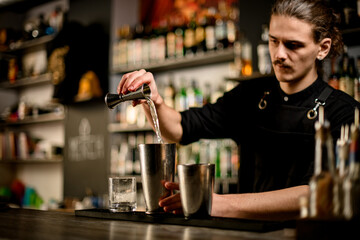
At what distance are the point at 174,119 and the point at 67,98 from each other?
2.59 metres

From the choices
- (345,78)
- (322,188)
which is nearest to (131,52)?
(345,78)

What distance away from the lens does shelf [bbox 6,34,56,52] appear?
4.62 m

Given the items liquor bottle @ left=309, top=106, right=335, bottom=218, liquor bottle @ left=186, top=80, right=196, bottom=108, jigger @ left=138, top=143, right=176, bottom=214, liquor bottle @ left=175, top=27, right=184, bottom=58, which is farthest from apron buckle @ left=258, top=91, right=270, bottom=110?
liquor bottle @ left=175, top=27, right=184, bottom=58

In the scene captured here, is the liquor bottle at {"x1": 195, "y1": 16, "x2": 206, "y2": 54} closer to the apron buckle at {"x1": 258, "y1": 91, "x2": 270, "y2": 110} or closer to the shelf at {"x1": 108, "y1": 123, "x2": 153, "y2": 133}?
the shelf at {"x1": 108, "y1": 123, "x2": 153, "y2": 133}

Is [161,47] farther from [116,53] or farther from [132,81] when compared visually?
[132,81]

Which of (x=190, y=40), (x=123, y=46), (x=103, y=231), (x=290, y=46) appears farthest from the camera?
(x=123, y=46)

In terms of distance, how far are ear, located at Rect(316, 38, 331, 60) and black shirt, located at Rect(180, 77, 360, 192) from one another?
10 cm

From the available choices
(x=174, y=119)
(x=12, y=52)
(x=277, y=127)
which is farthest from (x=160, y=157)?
(x=12, y=52)

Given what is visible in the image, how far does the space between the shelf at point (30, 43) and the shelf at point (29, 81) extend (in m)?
0.36

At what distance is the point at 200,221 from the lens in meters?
1.03

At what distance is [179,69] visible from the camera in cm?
378

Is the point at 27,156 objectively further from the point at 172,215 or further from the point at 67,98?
the point at 172,215

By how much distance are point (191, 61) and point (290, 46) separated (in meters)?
1.90

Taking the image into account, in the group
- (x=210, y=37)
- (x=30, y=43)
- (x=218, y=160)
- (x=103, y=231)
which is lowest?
(x=103, y=231)
